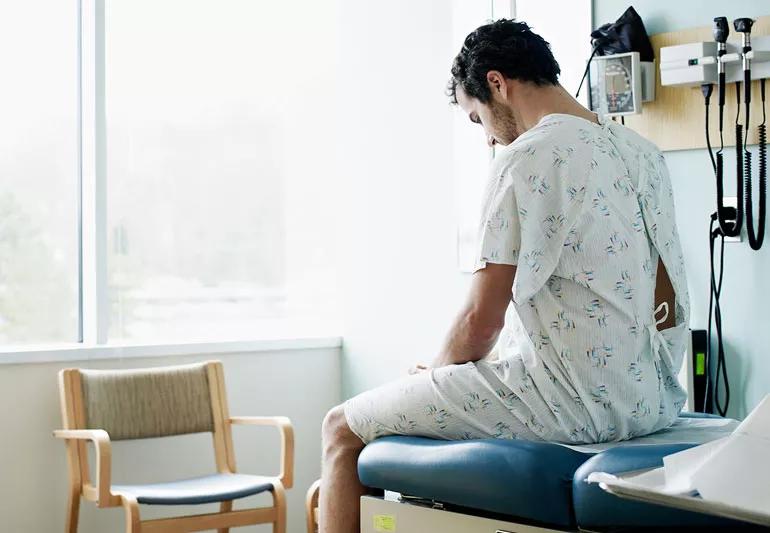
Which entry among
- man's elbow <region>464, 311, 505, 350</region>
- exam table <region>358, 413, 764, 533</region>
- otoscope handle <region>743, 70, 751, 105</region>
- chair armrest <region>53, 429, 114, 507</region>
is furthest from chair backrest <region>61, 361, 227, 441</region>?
otoscope handle <region>743, 70, 751, 105</region>

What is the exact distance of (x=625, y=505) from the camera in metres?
1.74

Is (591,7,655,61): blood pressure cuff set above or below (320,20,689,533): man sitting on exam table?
above

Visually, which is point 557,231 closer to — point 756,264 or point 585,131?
point 585,131

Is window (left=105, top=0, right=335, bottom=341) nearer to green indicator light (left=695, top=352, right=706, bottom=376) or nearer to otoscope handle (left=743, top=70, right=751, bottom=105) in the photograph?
green indicator light (left=695, top=352, right=706, bottom=376)

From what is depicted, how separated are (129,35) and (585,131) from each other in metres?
2.36

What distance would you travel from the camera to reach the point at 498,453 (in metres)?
1.97

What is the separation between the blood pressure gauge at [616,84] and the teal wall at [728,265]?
14 centimetres

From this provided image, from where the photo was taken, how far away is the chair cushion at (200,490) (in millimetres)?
3082

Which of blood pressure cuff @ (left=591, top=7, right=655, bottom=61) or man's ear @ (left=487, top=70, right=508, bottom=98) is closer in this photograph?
man's ear @ (left=487, top=70, right=508, bottom=98)

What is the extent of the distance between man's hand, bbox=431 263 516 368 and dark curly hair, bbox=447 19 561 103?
472 millimetres

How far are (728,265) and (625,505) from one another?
54.9 inches

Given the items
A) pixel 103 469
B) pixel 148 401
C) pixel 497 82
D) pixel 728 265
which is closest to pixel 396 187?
pixel 148 401

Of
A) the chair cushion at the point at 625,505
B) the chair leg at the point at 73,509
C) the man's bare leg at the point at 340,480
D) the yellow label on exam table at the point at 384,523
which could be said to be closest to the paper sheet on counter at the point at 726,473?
the chair cushion at the point at 625,505

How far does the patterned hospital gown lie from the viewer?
6.82 feet
